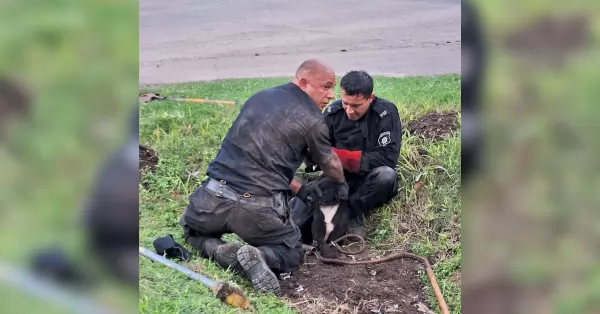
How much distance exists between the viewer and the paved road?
1775 mm

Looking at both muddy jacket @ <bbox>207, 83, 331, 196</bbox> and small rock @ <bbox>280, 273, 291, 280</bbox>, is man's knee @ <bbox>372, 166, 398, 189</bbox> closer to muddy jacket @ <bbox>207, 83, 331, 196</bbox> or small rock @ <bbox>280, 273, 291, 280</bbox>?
muddy jacket @ <bbox>207, 83, 331, 196</bbox>

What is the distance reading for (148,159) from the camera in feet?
7.74

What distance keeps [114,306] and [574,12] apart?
4.15 feet

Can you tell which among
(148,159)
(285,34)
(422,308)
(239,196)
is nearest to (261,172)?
(239,196)

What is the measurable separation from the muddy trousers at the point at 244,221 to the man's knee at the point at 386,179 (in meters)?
0.60

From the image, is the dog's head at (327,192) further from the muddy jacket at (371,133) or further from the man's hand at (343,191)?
the muddy jacket at (371,133)

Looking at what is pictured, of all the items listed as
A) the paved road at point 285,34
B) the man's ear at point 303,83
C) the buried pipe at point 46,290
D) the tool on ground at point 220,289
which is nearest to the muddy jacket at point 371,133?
the man's ear at point 303,83

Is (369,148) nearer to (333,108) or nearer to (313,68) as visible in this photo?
(333,108)

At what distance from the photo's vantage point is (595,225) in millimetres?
1444

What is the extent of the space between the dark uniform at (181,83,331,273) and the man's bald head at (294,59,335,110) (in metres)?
0.04

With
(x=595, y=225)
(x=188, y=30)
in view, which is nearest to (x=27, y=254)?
(x=188, y=30)

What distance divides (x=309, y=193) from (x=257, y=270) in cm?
73

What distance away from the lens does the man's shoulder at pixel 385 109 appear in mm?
3205

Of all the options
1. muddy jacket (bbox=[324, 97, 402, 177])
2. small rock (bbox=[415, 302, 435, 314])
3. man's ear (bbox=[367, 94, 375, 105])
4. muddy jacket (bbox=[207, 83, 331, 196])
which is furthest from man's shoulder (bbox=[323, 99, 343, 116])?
small rock (bbox=[415, 302, 435, 314])
